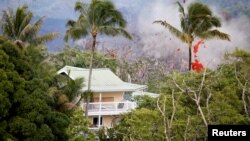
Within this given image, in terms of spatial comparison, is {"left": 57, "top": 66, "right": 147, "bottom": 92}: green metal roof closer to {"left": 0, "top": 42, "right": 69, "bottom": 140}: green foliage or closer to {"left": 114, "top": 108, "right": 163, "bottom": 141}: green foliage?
{"left": 114, "top": 108, "right": 163, "bottom": 141}: green foliage

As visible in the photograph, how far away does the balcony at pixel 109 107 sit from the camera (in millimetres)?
34500

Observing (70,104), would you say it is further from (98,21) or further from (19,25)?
(98,21)

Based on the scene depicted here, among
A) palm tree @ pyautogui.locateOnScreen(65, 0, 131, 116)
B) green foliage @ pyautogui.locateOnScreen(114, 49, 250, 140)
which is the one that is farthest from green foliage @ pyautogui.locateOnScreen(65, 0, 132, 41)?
green foliage @ pyautogui.locateOnScreen(114, 49, 250, 140)

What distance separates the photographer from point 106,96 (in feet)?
122

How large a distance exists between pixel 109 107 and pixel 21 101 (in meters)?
18.1

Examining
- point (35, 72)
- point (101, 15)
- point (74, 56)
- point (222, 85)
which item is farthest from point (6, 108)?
point (74, 56)

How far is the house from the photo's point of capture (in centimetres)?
3462

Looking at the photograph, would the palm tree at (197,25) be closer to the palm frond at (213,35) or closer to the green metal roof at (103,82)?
the palm frond at (213,35)

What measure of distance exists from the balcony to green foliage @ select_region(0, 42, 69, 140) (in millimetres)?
16268

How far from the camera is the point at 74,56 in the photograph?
193ft

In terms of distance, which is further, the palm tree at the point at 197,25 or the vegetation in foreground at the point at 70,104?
the palm tree at the point at 197,25

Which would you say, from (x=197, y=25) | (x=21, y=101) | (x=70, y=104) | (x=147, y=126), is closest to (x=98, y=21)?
(x=197, y=25)

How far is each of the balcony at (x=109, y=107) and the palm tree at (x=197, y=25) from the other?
6577 mm

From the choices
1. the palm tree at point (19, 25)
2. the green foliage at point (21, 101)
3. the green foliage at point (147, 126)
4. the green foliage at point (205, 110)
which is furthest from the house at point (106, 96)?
the green foliage at point (21, 101)
